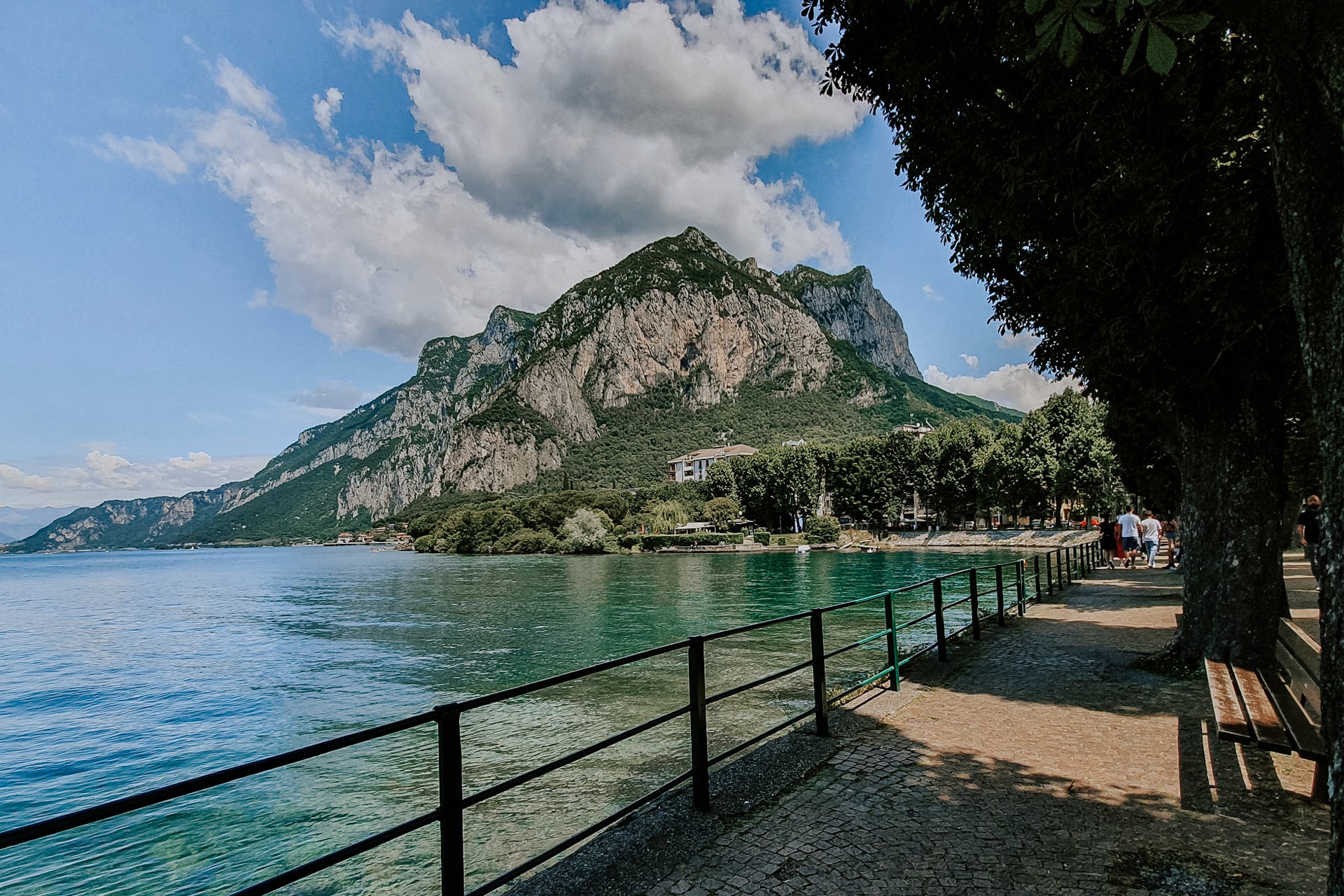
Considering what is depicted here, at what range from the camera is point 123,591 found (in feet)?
219

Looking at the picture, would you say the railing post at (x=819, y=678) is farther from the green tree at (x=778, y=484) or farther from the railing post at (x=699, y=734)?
the green tree at (x=778, y=484)

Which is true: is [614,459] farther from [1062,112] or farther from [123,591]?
[1062,112]

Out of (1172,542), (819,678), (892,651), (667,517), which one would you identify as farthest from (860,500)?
(819,678)

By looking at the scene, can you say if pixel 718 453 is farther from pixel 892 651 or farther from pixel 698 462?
pixel 892 651

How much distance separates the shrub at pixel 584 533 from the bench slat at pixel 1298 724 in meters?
88.8

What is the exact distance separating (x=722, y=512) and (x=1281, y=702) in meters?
92.4

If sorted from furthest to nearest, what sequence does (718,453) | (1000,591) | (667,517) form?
(718,453) → (667,517) → (1000,591)

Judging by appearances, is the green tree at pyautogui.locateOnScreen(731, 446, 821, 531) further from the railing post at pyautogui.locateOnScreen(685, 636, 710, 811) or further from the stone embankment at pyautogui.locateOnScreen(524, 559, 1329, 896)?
the railing post at pyautogui.locateOnScreen(685, 636, 710, 811)

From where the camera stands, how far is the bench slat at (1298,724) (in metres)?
4.09

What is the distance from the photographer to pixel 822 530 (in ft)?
261

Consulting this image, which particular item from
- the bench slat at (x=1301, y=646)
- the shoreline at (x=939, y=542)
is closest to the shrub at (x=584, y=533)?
the shoreline at (x=939, y=542)

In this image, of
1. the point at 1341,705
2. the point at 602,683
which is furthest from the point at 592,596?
the point at 1341,705

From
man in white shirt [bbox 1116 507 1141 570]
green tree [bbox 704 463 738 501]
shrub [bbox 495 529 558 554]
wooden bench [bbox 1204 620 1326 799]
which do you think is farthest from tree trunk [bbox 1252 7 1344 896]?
green tree [bbox 704 463 738 501]

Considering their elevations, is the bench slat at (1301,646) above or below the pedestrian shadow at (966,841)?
above
